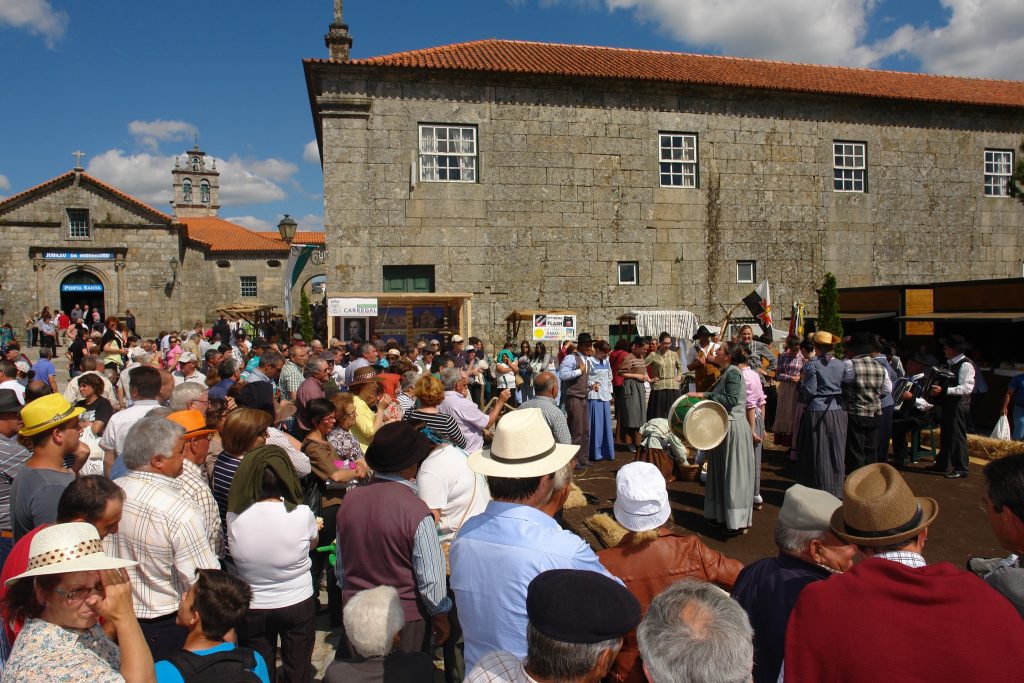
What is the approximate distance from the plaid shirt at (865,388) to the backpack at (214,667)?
6.73 meters

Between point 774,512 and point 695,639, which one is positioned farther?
point 774,512

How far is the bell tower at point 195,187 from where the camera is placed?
66.1 metres

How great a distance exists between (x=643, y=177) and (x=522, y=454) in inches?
658

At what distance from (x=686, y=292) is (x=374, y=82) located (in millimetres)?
10318

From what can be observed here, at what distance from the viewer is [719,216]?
742 inches

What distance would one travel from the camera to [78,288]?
32156mm

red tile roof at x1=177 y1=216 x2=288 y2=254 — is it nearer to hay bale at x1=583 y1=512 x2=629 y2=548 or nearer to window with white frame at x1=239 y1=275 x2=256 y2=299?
window with white frame at x1=239 y1=275 x2=256 y2=299

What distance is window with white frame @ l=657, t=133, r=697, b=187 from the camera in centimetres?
1853

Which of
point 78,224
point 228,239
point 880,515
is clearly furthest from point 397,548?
point 228,239

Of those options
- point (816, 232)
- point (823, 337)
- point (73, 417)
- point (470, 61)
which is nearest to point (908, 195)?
point (816, 232)

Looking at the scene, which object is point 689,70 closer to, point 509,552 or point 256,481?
point 256,481

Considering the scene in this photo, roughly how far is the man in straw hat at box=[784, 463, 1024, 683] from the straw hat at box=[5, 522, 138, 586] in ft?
6.99

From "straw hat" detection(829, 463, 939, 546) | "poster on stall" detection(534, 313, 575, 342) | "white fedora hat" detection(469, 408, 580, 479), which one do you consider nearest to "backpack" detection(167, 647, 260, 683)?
"white fedora hat" detection(469, 408, 580, 479)

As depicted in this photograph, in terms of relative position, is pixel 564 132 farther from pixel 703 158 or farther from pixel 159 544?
pixel 159 544
